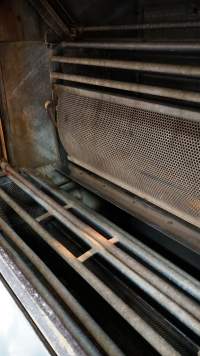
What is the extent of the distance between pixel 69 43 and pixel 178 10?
1.59ft

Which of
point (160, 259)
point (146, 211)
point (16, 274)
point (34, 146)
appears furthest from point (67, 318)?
point (34, 146)

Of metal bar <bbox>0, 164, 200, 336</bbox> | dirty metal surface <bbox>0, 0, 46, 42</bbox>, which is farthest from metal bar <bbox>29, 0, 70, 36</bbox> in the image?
metal bar <bbox>0, 164, 200, 336</bbox>

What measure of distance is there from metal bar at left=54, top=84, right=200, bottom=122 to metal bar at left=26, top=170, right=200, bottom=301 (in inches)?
17.9

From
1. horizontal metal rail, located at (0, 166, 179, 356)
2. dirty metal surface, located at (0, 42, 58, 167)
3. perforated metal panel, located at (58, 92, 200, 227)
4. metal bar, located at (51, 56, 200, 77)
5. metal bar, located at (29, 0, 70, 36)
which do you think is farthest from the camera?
dirty metal surface, located at (0, 42, 58, 167)

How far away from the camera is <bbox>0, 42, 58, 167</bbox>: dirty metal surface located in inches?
62.4

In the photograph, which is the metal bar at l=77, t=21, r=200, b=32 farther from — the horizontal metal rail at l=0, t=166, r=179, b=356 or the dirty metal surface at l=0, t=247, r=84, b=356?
the dirty metal surface at l=0, t=247, r=84, b=356

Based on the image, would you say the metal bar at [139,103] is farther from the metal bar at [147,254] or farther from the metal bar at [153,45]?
the metal bar at [147,254]

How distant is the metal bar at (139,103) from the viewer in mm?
996

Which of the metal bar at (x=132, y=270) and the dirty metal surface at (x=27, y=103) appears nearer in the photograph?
the metal bar at (x=132, y=270)

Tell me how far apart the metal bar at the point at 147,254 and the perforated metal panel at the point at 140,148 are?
0.18m

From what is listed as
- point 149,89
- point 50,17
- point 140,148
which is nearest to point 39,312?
point 140,148

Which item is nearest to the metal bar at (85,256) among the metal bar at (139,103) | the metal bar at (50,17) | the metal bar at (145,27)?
the metal bar at (139,103)

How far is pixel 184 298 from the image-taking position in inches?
36.6

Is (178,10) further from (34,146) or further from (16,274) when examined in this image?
(16,274)
